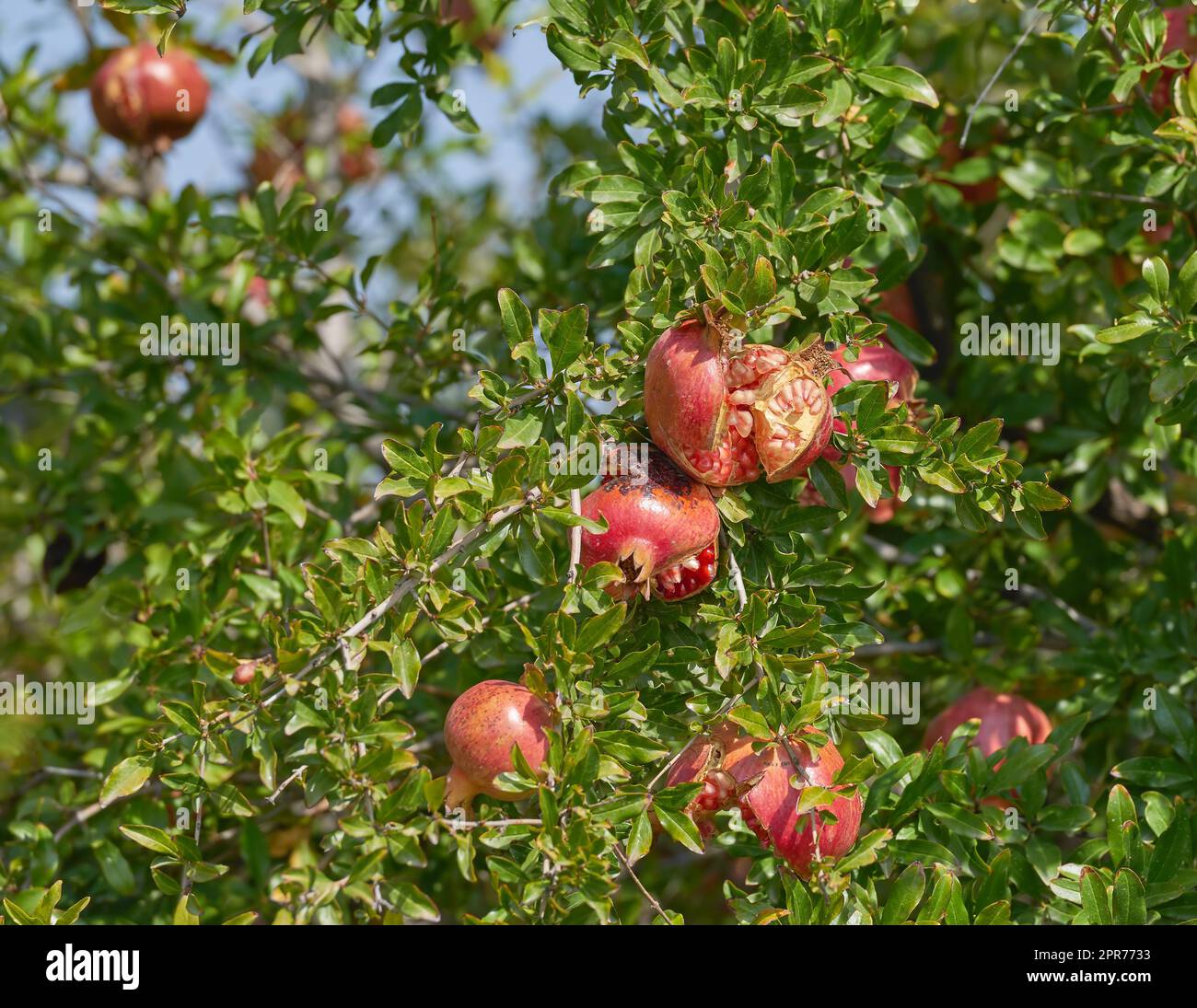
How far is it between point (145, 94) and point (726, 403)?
7.11ft

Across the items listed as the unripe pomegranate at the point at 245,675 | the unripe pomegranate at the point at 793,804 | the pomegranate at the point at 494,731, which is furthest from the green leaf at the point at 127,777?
the unripe pomegranate at the point at 793,804

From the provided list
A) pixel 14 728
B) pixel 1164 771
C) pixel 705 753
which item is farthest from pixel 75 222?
pixel 1164 771

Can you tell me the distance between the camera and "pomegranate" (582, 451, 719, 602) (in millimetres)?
1479

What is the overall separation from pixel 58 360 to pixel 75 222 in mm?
378

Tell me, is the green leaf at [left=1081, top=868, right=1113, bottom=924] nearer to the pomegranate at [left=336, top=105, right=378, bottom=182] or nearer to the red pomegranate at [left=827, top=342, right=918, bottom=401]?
the red pomegranate at [left=827, top=342, right=918, bottom=401]

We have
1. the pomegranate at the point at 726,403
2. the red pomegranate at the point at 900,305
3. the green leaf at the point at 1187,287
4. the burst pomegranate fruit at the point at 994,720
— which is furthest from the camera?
the red pomegranate at the point at 900,305

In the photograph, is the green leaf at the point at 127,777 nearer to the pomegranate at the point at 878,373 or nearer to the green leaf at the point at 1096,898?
the pomegranate at the point at 878,373

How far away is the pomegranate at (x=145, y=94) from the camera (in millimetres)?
2936

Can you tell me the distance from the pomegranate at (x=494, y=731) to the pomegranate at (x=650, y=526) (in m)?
0.19

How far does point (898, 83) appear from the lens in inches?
72.5

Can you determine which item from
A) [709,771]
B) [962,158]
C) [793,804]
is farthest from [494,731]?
[962,158]

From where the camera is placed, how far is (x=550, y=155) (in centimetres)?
402

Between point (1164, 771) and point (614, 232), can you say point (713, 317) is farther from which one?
point (1164, 771)

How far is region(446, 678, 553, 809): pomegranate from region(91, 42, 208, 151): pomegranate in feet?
6.91
